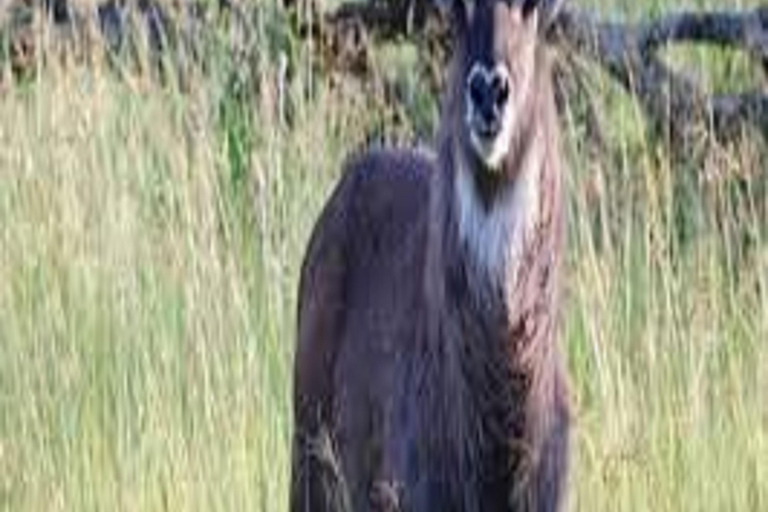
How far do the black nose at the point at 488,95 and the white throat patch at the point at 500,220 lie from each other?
0.16m

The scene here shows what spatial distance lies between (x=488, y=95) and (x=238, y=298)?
2.83 meters


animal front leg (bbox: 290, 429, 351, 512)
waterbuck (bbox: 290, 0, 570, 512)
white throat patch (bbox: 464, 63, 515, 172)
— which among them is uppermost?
white throat patch (bbox: 464, 63, 515, 172)

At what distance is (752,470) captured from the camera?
741 cm

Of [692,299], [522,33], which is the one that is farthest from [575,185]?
[522,33]

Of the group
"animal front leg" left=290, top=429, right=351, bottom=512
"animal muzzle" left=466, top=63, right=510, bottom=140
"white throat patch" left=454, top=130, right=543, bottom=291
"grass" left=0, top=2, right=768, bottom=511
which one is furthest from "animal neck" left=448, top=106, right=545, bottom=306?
"grass" left=0, top=2, right=768, bottom=511

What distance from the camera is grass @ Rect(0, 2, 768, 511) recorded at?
7.63 metres

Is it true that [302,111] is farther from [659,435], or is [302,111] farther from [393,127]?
[659,435]

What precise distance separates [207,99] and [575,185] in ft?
4.48

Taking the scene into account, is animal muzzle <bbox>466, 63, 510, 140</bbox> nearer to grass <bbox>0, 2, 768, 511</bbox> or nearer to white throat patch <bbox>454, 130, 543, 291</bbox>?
white throat patch <bbox>454, 130, 543, 291</bbox>

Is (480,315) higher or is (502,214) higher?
(502,214)

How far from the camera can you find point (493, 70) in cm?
564

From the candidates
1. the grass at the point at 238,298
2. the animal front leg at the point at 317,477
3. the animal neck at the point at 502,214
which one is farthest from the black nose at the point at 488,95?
the grass at the point at 238,298

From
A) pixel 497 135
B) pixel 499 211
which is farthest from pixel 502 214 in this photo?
pixel 497 135

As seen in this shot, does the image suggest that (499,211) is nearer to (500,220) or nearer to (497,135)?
(500,220)
